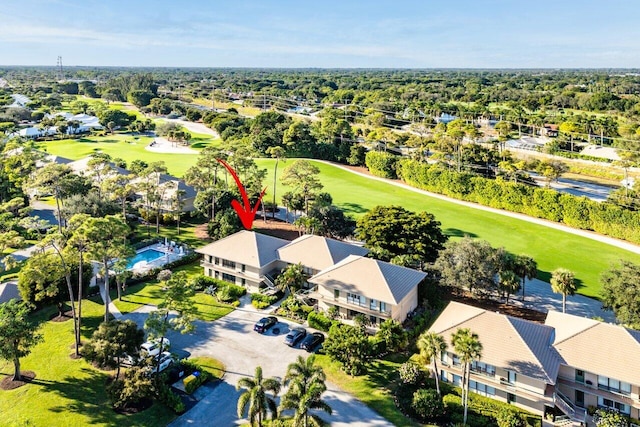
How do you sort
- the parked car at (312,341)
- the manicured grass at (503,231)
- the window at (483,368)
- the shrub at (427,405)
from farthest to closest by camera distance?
the manicured grass at (503,231), the parked car at (312,341), the window at (483,368), the shrub at (427,405)

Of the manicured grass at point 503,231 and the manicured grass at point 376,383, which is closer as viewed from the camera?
the manicured grass at point 376,383

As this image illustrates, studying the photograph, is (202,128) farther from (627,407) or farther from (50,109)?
(627,407)

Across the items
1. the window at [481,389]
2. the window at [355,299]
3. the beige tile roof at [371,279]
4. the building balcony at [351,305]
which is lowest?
the window at [481,389]

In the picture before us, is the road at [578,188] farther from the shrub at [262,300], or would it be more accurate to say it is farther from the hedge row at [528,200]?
the shrub at [262,300]

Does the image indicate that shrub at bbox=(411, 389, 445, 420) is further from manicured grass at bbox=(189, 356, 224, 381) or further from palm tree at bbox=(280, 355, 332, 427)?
manicured grass at bbox=(189, 356, 224, 381)

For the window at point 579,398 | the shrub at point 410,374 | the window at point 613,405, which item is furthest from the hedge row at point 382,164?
the window at point 613,405

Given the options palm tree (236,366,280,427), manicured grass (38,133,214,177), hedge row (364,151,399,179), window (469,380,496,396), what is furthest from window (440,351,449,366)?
manicured grass (38,133,214,177)
